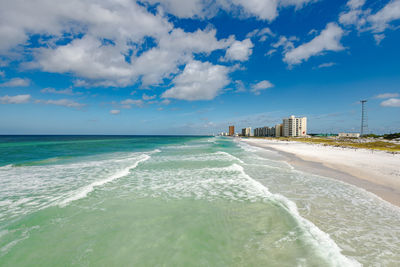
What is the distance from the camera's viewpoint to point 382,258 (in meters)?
3.93

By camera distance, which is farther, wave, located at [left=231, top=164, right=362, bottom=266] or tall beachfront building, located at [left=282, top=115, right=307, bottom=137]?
tall beachfront building, located at [left=282, top=115, right=307, bottom=137]

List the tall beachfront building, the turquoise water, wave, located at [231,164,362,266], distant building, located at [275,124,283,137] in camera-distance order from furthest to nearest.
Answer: distant building, located at [275,124,283,137] < the tall beachfront building < the turquoise water < wave, located at [231,164,362,266]

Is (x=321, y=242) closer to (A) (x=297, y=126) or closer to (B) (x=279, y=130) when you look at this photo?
(A) (x=297, y=126)

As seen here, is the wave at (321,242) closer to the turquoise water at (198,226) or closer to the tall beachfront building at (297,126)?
the turquoise water at (198,226)

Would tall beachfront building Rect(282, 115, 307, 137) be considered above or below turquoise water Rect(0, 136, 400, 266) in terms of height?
above

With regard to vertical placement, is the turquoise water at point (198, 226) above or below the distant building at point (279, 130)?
below

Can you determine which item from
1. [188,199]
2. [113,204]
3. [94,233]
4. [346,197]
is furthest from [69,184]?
[346,197]

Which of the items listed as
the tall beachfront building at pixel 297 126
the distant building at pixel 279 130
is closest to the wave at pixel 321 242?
the tall beachfront building at pixel 297 126

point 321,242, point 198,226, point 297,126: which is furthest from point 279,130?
point 198,226

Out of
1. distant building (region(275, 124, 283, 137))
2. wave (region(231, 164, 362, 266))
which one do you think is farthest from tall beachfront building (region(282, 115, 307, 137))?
wave (region(231, 164, 362, 266))

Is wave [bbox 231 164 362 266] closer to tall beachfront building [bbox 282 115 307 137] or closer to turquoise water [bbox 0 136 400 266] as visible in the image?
turquoise water [bbox 0 136 400 266]

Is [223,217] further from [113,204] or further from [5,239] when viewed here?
[5,239]

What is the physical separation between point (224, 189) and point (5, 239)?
8.14m

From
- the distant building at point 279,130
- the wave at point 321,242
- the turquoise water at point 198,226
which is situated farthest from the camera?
the distant building at point 279,130
